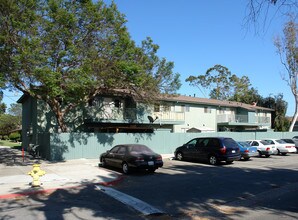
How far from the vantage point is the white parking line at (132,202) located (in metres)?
8.21

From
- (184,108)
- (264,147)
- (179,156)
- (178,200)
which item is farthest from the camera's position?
(184,108)

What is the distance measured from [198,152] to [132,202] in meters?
12.2

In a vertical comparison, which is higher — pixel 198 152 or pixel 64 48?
pixel 64 48

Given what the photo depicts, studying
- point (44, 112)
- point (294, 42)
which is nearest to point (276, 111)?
point (294, 42)

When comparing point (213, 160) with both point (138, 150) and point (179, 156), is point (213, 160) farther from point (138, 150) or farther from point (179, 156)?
point (138, 150)

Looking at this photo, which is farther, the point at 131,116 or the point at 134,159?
the point at 131,116

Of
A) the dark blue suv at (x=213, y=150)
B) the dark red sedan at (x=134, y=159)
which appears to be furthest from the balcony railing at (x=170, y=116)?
the dark red sedan at (x=134, y=159)

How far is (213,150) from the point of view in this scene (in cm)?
1994

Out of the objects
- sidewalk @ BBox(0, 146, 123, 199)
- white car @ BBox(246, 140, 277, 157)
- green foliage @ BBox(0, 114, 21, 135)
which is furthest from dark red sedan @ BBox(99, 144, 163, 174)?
green foliage @ BBox(0, 114, 21, 135)

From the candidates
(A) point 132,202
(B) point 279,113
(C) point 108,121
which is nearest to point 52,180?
(A) point 132,202

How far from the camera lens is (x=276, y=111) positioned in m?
59.3

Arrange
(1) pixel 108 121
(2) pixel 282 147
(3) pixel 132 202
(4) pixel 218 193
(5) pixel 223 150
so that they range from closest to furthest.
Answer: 1. (3) pixel 132 202
2. (4) pixel 218 193
3. (5) pixel 223 150
4. (2) pixel 282 147
5. (1) pixel 108 121

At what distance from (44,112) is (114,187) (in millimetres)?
17336

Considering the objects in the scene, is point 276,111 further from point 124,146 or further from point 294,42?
point 124,146
